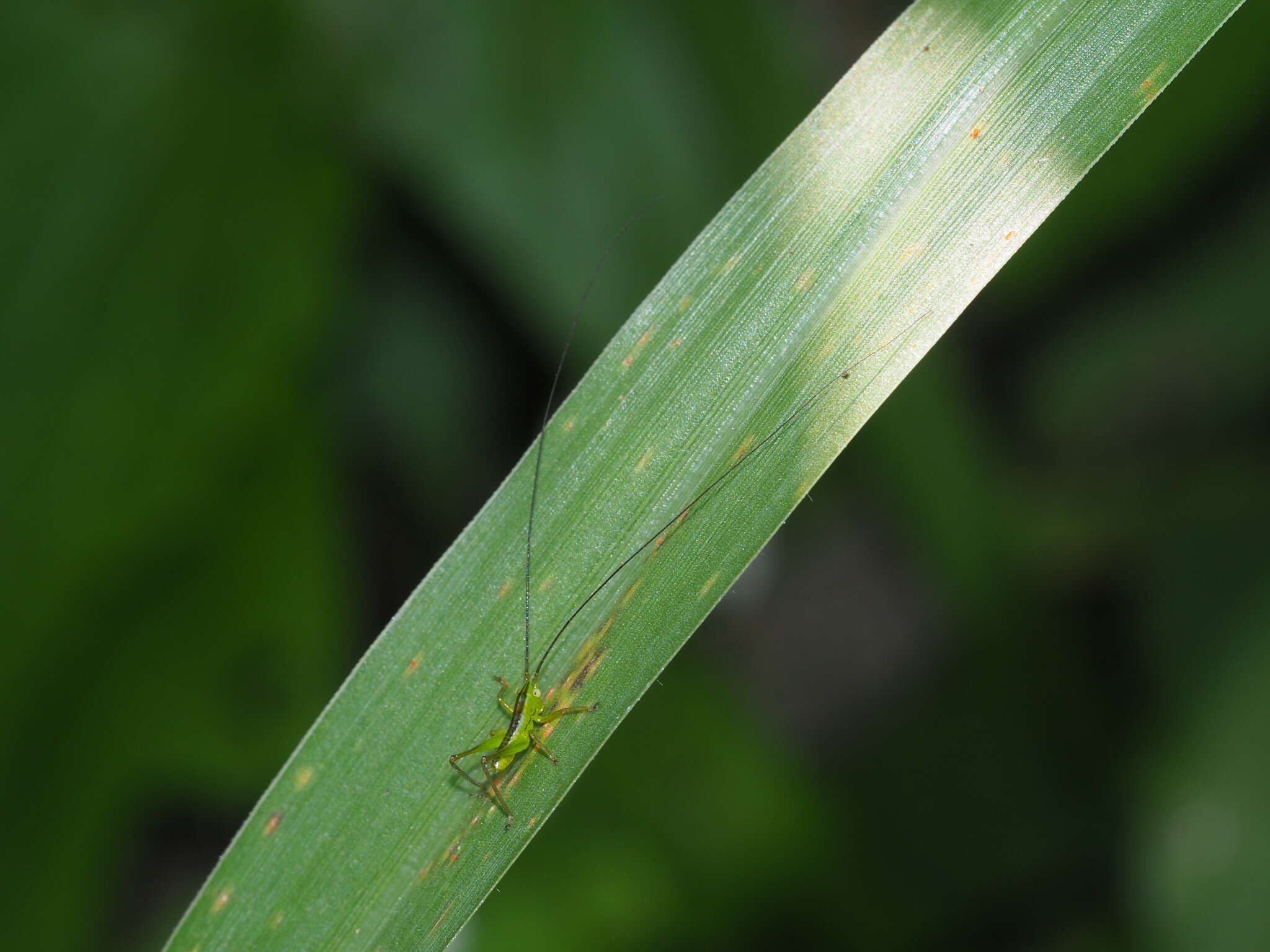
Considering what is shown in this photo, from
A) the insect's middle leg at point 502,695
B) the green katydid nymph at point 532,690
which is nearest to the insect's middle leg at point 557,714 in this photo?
the green katydid nymph at point 532,690

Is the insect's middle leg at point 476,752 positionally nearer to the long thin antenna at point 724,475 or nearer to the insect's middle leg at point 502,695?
the insect's middle leg at point 502,695

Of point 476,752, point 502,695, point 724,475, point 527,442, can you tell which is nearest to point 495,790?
point 476,752

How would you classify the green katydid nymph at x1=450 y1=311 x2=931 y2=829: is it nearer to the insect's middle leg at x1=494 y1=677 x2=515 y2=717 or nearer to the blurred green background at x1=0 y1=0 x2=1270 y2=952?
the insect's middle leg at x1=494 y1=677 x2=515 y2=717

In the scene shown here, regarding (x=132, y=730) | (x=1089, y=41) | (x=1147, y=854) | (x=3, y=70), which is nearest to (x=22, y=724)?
(x=132, y=730)

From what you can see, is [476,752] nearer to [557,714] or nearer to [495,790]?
[495,790]

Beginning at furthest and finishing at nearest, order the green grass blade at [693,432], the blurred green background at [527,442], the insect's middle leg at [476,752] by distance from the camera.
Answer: the blurred green background at [527,442]
the insect's middle leg at [476,752]
the green grass blade at [693,432]

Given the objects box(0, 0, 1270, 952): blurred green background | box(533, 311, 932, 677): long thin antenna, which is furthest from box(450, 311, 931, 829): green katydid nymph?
box(0, 0, 1270, 952): blurred green background
